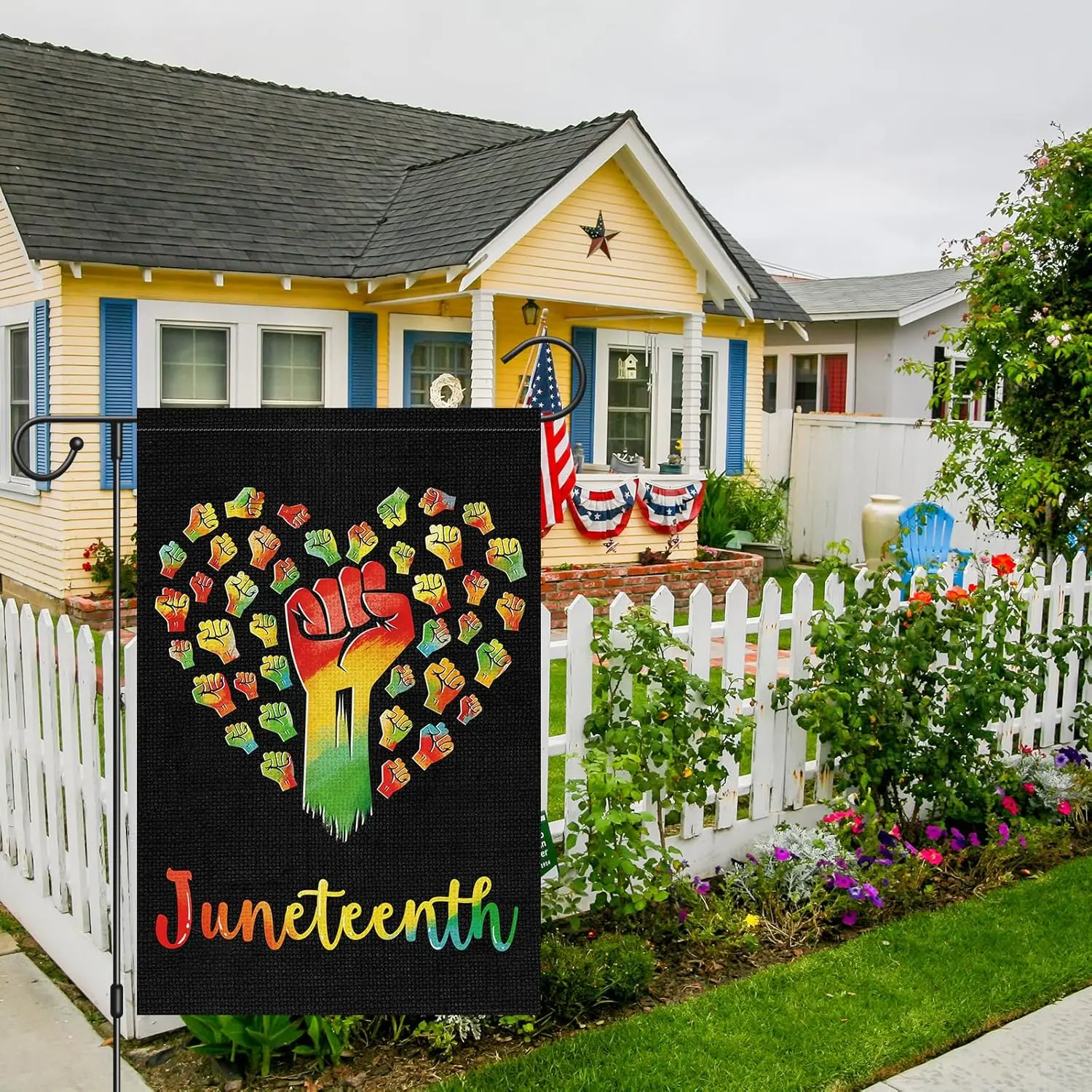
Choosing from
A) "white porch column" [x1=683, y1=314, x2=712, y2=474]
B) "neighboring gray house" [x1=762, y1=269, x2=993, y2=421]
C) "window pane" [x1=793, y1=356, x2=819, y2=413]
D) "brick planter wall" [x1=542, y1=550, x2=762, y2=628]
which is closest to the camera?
"brick planter wall" [x1=542, y1=550, x2=762, y2=628]

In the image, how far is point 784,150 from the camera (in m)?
35.7

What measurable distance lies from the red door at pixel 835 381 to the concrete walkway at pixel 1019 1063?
15.8m

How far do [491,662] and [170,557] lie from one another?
81 centimetres

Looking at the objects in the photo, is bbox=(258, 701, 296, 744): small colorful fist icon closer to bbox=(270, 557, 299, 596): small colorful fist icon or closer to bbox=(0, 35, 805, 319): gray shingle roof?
bbox=(270, 557, 299, 596): small colorful fist icon

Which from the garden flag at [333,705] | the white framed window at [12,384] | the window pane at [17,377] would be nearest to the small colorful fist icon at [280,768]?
the garden flag at [333,705]

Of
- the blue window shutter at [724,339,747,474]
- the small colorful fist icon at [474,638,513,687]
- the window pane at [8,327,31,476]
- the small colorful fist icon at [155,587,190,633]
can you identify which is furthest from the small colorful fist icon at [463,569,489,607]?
the blue window shutter at [724,339,747,474]

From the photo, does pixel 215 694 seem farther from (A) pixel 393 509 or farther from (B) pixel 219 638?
(A) pixel 393 509

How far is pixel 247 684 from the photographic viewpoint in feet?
9.84

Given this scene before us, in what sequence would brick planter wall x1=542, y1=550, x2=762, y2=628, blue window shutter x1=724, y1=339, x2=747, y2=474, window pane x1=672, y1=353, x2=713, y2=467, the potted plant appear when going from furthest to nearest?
blue window shutter x1=724, y1=339, x2=747, y2=474
window pane x1=672, y1=353, x2=713, y2=467
the potted plant
brick planter wall x1=542, y1=550, x2=762, y2=628

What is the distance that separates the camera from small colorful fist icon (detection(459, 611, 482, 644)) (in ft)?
10.0

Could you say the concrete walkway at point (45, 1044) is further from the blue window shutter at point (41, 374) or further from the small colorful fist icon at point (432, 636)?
the blue window shutter at point (41, 374)

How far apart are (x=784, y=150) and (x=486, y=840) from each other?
35.4m

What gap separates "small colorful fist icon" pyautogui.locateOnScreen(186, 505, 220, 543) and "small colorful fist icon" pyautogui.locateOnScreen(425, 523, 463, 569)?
0.51m

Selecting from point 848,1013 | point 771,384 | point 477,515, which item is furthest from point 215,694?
point 771,384
